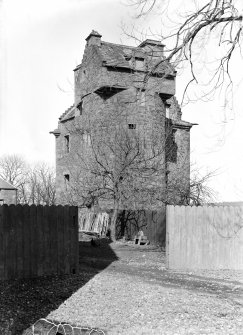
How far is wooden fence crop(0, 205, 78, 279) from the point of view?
34.3 ft

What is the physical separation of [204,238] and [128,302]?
560cm

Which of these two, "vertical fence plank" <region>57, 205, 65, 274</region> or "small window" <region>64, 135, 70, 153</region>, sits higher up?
"small window" <region>64, 135, 70, 153</region>

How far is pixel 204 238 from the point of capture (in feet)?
44.8

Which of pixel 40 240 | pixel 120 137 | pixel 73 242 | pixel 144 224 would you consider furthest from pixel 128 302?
pixel 120 137

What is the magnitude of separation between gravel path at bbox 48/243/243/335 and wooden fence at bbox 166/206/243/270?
61 centimetres

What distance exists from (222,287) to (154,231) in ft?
41.0

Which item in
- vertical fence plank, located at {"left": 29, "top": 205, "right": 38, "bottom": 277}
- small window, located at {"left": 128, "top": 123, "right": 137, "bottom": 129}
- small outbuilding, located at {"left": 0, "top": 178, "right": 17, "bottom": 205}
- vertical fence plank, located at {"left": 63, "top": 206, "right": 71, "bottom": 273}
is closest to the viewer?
vertical fence plank, located at {"left": 29, "top": 205, "right": 38, "bottom": 277}

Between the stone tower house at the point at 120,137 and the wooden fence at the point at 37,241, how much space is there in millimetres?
10631

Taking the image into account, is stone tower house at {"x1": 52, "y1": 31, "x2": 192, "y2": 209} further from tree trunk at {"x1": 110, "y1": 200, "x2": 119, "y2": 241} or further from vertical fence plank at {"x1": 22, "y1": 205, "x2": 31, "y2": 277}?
vertical fence plank at {"x1": 22, "y1": 205, "x2": 31, "y2": 277}

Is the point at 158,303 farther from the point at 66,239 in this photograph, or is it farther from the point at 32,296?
the point at 66,239

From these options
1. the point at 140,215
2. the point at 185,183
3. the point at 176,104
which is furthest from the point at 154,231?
the point at 176,104

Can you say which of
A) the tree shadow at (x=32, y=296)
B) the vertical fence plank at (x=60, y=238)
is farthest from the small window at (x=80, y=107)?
the vertical fence plank at (x=60, y=238)

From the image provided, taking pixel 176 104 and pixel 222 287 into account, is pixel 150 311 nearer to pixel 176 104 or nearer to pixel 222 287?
pixel 222 287

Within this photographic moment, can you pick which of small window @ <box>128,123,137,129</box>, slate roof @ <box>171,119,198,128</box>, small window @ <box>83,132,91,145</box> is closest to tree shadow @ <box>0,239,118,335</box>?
small window @ <box>128,123,137,129</box>
